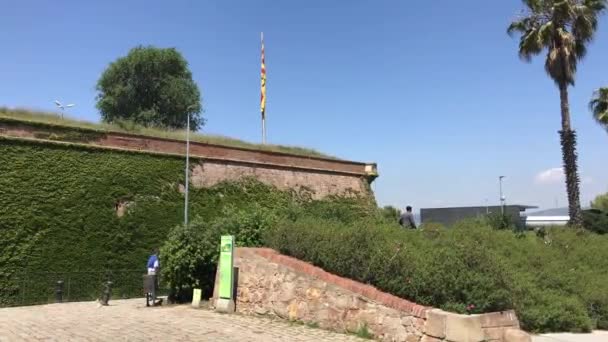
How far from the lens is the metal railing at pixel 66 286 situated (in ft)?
68.0

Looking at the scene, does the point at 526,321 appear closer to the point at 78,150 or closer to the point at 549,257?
the point at 549,257

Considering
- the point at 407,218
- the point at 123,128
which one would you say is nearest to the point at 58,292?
the point at 123,128

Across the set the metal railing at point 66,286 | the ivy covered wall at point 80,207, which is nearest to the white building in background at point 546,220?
the ivy covered wall at point 80,207

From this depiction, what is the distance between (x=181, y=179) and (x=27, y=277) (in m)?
8.08

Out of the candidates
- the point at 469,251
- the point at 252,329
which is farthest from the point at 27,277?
the point at 469,251

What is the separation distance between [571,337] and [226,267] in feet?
25.6

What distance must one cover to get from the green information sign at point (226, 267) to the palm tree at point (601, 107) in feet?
96.8

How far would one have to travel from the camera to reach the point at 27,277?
21109mm

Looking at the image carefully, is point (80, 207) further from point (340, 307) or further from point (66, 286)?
point (340, 307)

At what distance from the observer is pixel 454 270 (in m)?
10.2

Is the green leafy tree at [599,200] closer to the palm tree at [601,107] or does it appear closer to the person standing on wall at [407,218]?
the palm tree at [601,107]

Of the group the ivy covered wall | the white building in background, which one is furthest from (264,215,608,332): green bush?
the white building in background

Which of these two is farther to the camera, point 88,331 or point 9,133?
point 9,133

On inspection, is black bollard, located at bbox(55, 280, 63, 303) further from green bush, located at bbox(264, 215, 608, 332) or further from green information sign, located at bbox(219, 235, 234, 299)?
green bush, located at bbox(264, 215, 608, 332)
